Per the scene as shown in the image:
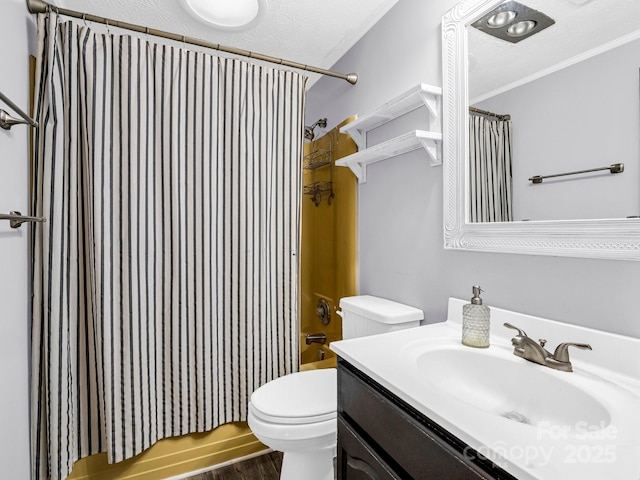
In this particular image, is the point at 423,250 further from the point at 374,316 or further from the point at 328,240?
the point at 328,240

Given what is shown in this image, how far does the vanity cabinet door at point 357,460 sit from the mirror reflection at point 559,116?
83cm

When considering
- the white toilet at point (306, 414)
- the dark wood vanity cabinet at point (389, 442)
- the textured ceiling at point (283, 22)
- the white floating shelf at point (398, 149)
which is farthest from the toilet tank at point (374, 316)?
the textured ceiling at point (283, 22)

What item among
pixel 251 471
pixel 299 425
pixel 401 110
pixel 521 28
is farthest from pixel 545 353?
pixel 251 471

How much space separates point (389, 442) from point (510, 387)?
1.27 ft

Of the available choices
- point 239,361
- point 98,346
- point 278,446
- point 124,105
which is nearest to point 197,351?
point 239,361

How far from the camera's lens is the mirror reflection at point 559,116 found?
2.75 ft

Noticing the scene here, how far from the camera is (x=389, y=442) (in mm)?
807

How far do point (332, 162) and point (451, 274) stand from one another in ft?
3.98

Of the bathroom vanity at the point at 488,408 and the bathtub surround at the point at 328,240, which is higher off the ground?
the bathtub surround at the point at 328,240

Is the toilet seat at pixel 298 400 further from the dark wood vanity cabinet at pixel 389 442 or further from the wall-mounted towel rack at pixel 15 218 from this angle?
the wall-mounted towel rack at pixel 15 218

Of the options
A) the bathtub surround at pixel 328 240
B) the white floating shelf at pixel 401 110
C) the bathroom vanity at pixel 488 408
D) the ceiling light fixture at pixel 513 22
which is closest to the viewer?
the bathroom vanity at pixel 488 408

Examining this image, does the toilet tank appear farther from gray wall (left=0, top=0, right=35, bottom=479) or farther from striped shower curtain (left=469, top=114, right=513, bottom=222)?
gray wall (left=0, top=0, right=35, bottom=479)

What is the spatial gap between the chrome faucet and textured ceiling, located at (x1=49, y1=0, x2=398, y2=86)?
1.65 m

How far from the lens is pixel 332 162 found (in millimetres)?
2289
